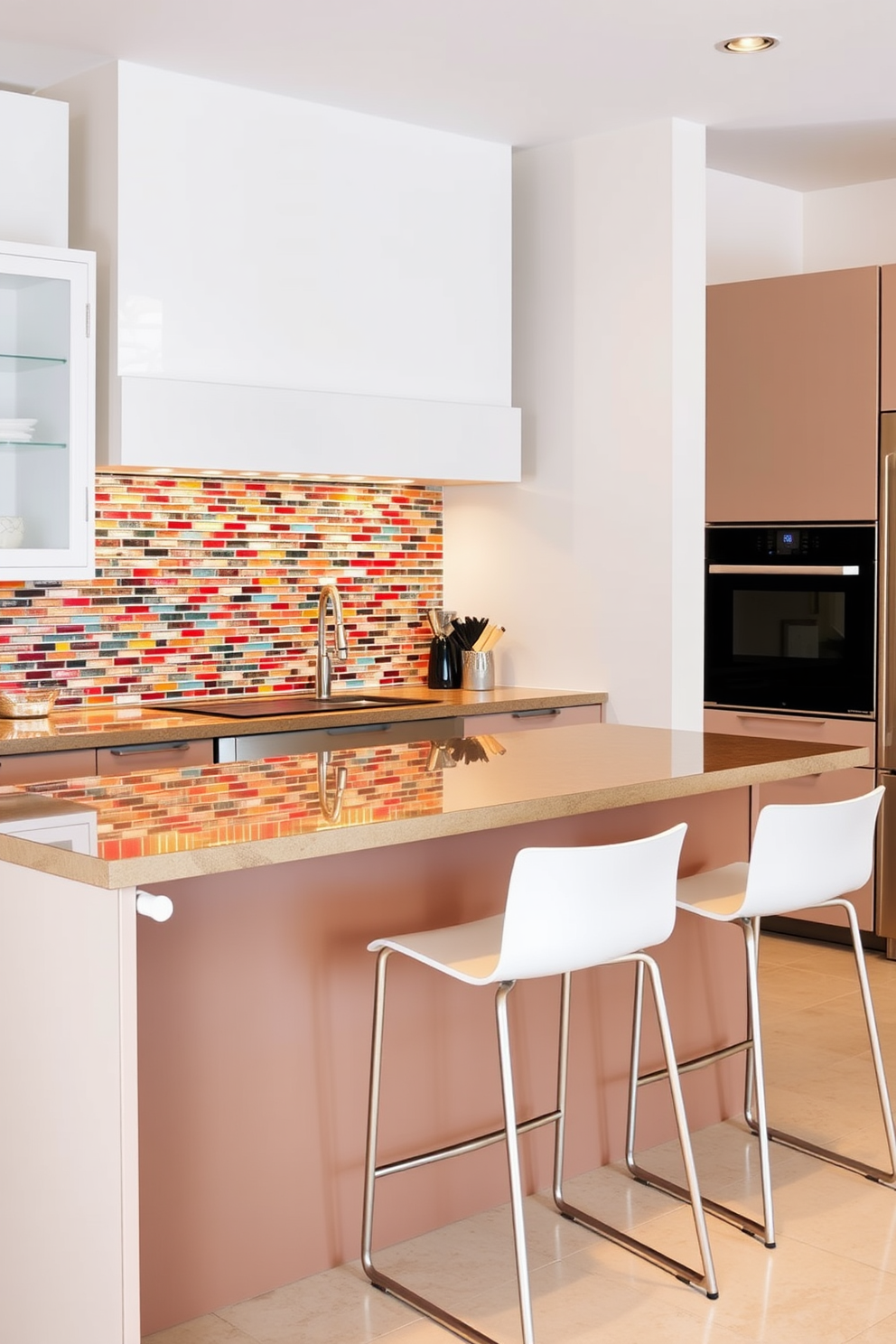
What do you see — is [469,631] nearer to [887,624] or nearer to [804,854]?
[887,624]

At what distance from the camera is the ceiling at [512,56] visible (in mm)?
3826

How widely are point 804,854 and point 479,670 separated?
7.85 ft

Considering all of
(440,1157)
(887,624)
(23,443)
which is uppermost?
(23,443)

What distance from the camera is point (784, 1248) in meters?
3.02

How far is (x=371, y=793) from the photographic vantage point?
2.76m

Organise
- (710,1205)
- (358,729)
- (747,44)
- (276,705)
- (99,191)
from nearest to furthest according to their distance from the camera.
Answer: (710,1205) < (747,44) < (99,191) < (358,729) < (276,705)

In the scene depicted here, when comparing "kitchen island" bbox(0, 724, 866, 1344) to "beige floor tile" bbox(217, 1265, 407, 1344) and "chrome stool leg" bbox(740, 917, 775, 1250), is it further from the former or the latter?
"chrome stool leg" bbox(740, 917, 775, 1250)

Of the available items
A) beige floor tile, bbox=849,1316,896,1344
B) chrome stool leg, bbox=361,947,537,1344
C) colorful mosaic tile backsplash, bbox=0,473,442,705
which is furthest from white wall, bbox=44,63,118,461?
beige floor tile, bbox=849,1316,896,1344

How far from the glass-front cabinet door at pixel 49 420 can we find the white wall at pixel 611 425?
67.1 inches

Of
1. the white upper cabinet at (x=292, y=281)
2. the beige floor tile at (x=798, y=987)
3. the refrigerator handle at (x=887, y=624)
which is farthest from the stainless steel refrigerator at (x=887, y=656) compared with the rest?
the white upper cabinet at (x=292, y=281)

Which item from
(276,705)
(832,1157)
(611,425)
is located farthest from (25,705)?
(832,1157)

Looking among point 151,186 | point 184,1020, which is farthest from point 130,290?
point 184,1020

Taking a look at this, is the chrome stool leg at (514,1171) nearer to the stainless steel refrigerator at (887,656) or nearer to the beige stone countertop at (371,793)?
the beige stone countertop at (371,793)

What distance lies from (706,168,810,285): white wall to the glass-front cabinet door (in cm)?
275
